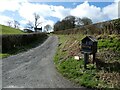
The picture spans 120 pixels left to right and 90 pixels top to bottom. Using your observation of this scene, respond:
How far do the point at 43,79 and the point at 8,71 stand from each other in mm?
3186

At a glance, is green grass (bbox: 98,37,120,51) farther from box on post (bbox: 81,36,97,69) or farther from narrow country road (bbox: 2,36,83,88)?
narrow country road (bbox: 2,36,83,88)

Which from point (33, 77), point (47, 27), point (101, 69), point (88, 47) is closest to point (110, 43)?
point (88, 47)

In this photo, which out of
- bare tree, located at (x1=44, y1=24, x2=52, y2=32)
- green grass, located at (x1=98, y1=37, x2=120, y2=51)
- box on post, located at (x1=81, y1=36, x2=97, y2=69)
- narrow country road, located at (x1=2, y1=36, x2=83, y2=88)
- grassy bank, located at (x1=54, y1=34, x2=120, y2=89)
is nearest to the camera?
grassy bank, located at (x1=54, y1=34, x2=120, y2=89)

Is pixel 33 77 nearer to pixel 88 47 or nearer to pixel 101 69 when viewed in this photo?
pixel 88 47

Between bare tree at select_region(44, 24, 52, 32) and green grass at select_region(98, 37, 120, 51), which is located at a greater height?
bare tree at select_region(44, 24, 52, 32)

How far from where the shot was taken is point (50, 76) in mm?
12727

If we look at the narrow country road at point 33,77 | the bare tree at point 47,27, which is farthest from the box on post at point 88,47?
the bare tree at point 47,27

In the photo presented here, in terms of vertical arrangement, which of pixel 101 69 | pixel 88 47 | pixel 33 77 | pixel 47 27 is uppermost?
pixel 47 27

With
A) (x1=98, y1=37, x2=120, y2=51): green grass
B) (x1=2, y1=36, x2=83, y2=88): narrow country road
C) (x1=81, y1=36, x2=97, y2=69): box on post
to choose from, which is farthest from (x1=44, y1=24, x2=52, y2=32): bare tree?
(x1=81, y1=36, x2=97, y2=69): box on post

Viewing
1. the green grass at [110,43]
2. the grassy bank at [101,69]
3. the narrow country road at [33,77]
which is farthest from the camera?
the green grass at [110,43]

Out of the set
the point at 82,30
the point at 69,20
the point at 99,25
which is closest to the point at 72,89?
the point at 99,25

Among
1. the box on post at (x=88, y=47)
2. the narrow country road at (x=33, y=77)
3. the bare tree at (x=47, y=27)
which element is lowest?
the narrow country road at (x=33, y=77)

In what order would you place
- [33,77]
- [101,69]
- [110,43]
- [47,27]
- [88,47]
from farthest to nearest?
1. [47,27]
2. [110,43]
3. [88,47]
4. [33,77]
5. [101,69]

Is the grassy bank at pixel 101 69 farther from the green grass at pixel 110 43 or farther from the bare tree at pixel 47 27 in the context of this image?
the bare tree at pixel 47 27
